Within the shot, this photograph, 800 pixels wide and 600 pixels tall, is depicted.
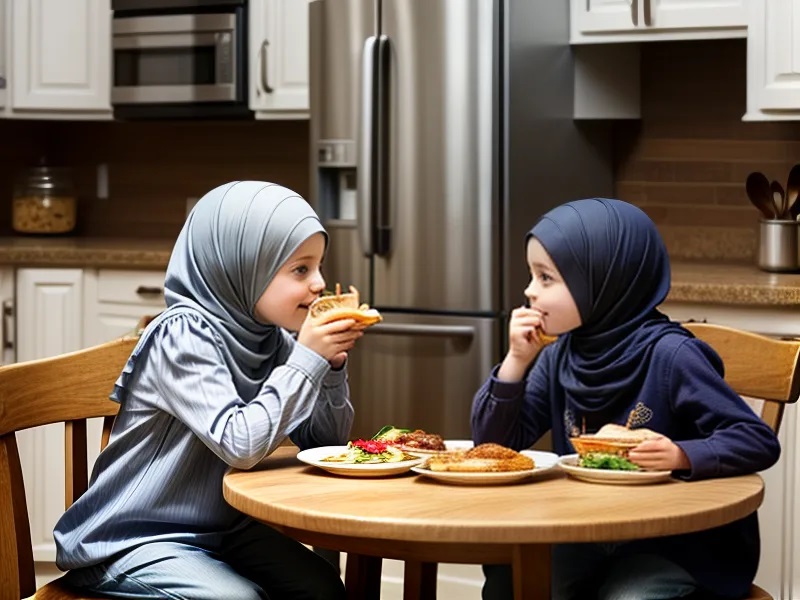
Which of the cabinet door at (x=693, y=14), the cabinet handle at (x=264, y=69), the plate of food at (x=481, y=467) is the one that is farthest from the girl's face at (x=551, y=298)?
the cabinet handle at (x=264, y=69)

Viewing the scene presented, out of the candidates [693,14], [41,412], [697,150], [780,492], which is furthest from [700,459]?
[697,150]

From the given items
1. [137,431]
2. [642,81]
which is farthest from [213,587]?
[642,81]

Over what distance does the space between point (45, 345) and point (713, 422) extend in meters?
2.67

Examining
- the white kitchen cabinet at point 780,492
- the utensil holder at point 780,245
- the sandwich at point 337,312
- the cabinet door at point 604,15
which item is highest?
the cabinet door at point 604,15

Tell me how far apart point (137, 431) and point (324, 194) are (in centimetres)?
180

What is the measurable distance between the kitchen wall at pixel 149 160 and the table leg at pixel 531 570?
314cm

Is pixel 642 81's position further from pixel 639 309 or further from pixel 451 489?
pixel 451 489

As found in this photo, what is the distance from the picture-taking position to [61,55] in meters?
4.51

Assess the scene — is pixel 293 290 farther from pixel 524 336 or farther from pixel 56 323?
pixel 56 323

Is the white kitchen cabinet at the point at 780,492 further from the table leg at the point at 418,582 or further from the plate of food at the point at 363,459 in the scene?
the plate of food at the point at 363,459

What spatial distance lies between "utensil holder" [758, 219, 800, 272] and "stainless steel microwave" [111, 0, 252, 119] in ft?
5.52

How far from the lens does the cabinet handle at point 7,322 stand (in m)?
4.09

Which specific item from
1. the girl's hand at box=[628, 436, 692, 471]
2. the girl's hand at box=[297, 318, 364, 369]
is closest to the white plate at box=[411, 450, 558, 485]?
the girl's hand at box=[628, 436, 692, 471]

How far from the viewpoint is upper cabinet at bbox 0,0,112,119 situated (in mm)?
4473
